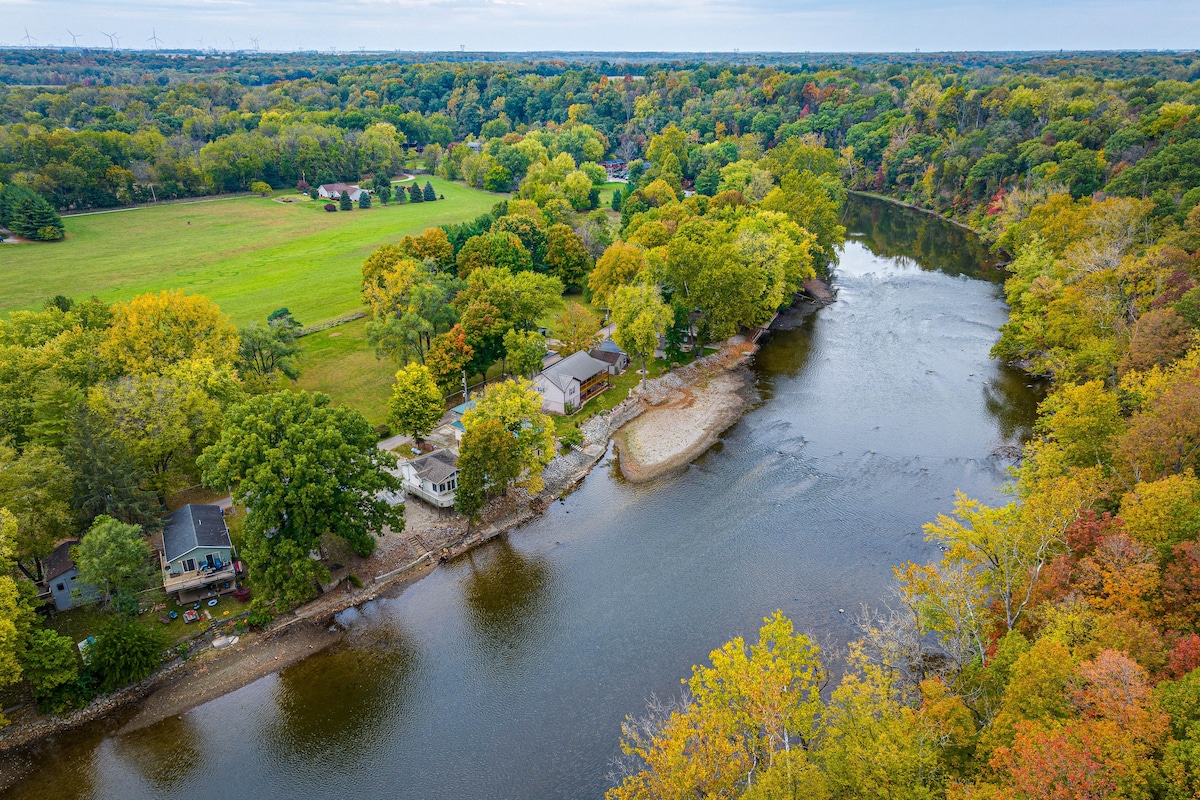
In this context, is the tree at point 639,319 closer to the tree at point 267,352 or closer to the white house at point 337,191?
the tree at point 267,352

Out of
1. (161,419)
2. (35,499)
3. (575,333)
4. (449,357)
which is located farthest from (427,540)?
(575,333)

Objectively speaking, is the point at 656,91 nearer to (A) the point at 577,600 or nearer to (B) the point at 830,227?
(B) the point at 830,227

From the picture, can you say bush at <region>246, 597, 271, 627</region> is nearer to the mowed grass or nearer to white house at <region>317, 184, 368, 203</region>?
the mowed grass

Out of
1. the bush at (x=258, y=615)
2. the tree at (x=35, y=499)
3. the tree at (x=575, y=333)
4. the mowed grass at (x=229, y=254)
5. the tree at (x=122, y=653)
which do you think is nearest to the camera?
the tree at (x=122, y=653)

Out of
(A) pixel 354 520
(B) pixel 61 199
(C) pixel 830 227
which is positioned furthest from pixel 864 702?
(B) pixel 61 199

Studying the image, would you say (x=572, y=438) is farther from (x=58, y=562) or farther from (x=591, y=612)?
(x=58, y=562)

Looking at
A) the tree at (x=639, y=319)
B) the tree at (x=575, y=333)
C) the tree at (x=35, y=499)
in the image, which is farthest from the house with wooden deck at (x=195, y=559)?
the tree at (x=639, y=319)
